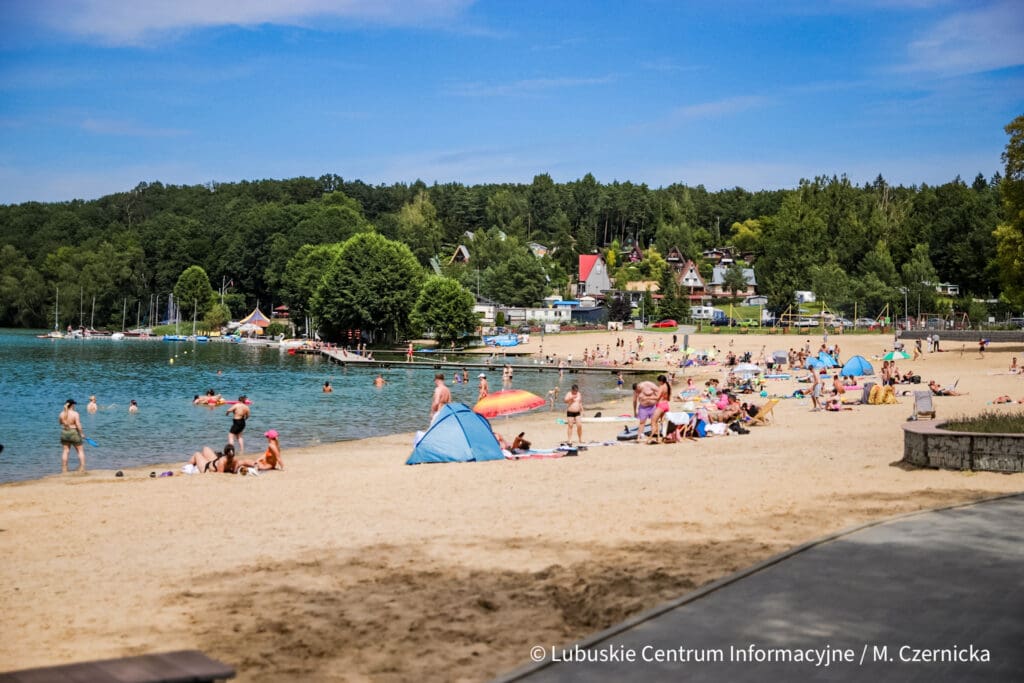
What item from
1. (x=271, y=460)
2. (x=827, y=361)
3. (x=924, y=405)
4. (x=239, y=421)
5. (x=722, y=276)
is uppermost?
(x=722, y=276)

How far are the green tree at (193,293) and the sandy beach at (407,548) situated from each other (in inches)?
4529

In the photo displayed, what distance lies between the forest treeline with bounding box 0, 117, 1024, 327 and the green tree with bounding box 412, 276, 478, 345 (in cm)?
2483

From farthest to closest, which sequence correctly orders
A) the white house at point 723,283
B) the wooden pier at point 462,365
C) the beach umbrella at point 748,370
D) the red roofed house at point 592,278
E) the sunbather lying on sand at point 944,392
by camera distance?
1. the red roofed house at point 592,278
2. the white house at point 723,283
3. the wooden pier at point 462,365
4. the beach umbrella at point 748,370
5. the sunbather lying on sand at point 944,392

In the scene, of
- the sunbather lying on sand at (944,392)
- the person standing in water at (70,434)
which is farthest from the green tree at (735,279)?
the person standing in water at (70,434)

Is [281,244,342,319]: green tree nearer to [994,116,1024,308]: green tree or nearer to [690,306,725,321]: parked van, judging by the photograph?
[690,306,725,321]: parked van

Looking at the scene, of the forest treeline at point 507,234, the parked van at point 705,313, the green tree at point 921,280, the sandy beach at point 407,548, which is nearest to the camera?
the sandy beach at point 407,548

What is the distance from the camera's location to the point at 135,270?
142m

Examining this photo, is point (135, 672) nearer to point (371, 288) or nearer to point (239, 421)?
point (239, 421)

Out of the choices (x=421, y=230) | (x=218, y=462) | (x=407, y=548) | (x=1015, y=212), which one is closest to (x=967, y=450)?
(x=407, y=548)

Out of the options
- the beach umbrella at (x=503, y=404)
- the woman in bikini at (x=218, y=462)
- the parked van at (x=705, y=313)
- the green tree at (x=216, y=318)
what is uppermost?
the parked van at (x=705, y=313)

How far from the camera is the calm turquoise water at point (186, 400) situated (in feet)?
91.1

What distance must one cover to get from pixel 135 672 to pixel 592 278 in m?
126

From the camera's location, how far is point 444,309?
275 feet

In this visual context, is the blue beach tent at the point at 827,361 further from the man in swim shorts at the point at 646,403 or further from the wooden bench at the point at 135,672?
the wooden bench at the point at 135,672
